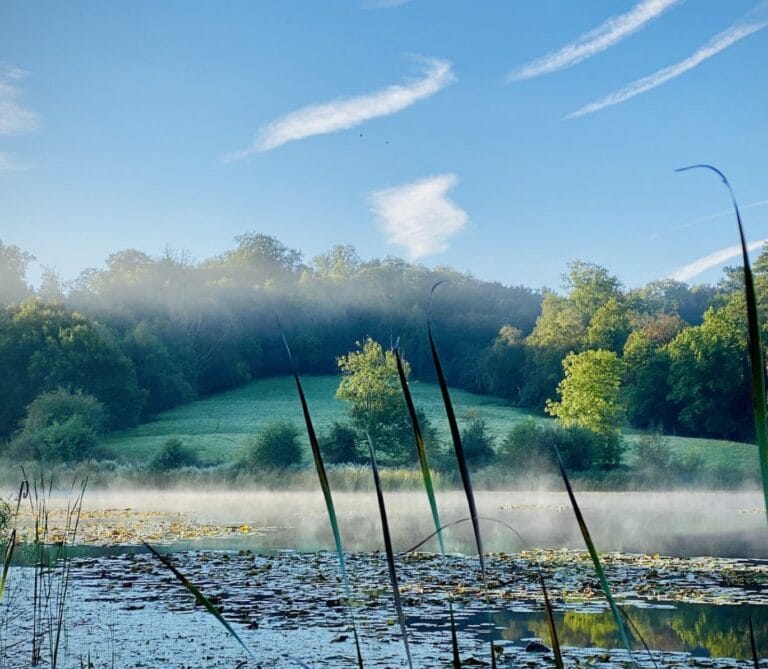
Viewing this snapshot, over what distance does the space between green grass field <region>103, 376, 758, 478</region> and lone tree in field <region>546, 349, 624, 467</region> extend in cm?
191

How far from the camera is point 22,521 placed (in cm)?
2056

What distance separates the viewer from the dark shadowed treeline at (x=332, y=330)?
46312 millimetres

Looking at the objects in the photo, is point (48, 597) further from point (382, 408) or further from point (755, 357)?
point (382, 408)

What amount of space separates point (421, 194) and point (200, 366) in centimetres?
1840

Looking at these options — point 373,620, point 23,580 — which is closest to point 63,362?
point 23,580

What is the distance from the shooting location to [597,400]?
36062mm

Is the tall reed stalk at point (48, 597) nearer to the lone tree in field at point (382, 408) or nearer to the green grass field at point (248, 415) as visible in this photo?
the lone tree in field at point (382, 408)

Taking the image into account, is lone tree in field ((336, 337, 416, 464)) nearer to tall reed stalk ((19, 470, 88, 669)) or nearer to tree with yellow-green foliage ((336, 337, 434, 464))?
tree with yellow-green foliage ((336, 337, 434, 464))

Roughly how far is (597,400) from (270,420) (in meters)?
15.2

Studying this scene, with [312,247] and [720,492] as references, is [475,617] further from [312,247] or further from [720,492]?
[312,247]

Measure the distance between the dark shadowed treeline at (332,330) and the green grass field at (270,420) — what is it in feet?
5.59

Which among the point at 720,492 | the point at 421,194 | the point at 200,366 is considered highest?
the point at 421,194

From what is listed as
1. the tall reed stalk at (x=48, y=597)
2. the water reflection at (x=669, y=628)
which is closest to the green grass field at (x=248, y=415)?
the tall reed stalk at (x=48, y=597)

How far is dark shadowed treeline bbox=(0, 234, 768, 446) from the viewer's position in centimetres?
4631
